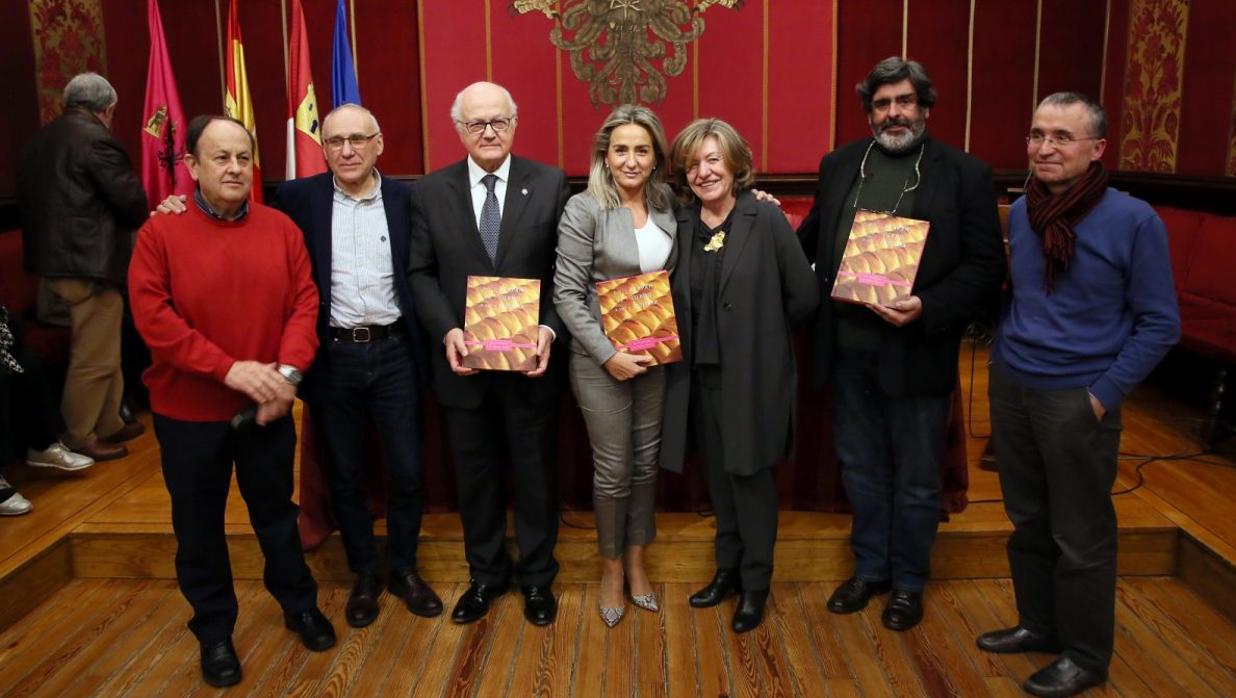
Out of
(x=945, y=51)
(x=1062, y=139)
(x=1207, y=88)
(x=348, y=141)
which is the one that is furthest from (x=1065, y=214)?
(x=945, y=51)

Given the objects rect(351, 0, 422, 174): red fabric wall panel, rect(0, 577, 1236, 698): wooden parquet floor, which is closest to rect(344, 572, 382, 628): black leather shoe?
rect(0, 577, 1236, 698): wooden parquet floor

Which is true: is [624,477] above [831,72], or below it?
below

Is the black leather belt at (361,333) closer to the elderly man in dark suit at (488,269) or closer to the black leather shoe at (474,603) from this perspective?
the elderly man in dark suit at (488,269)

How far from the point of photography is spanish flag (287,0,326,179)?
15.1ft

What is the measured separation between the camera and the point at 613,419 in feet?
9.29

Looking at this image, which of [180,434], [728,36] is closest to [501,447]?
[180,434]

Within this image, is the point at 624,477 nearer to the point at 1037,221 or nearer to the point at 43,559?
the point at 1037,221

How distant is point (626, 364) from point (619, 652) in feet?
2.75

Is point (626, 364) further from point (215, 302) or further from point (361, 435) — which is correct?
point (215, 302)

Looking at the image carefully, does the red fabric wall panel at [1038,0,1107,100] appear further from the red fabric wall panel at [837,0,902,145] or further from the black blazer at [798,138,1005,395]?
the black blazer at [798,138,1005,395]

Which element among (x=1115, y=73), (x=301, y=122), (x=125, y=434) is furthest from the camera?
(x=1115, y=73)

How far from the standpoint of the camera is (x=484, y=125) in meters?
2.71

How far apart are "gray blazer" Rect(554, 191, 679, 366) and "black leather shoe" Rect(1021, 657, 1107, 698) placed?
4.52 feet

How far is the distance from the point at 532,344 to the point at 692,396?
501 mm
